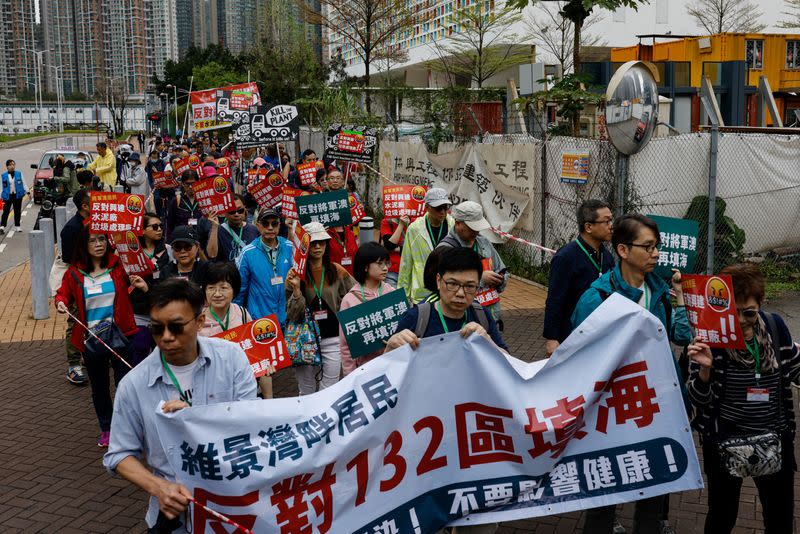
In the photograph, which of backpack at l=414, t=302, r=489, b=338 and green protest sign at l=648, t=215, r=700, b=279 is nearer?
backpack at l=414, t=302, r=489, b=338

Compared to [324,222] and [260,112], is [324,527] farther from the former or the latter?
[260,112]

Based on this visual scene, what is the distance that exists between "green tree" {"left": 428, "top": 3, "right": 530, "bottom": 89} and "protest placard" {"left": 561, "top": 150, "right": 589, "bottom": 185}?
27629 mm

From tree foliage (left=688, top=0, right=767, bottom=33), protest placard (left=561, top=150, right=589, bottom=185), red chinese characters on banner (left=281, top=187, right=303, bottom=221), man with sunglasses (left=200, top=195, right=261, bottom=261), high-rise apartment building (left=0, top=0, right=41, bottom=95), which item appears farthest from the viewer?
high-rise apartment building (left=0, top=0, right=41, bottom=95)

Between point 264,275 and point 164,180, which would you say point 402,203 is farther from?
point 164,180

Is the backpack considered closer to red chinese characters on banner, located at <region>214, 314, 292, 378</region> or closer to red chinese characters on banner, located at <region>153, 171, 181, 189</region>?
red chinese characters on banner, located at <region>214, 314, 292, 378</region>

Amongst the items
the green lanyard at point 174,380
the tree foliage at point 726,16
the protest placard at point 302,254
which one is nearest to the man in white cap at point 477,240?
the protest placard at point 302,254

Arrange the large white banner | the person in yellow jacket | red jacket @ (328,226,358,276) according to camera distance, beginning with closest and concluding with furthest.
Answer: the large white banner, red jacket @ (328,226,358,276), the person in yellow jacket

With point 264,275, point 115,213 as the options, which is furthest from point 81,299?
point 264,275

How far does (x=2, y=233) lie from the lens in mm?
22703

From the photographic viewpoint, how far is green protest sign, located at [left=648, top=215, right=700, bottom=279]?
18.2 ft

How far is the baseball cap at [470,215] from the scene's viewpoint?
254 inches

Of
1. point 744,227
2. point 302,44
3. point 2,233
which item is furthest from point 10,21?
point 744,227

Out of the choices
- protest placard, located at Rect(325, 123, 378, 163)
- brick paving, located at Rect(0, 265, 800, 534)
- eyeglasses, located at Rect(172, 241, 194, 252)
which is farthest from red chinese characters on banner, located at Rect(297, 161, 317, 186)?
A: eyeglasses, located at Rect(172, 241, 194, 252)

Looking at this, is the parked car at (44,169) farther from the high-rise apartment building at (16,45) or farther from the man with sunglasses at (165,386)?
the high-rise apartment building at (16,45)
